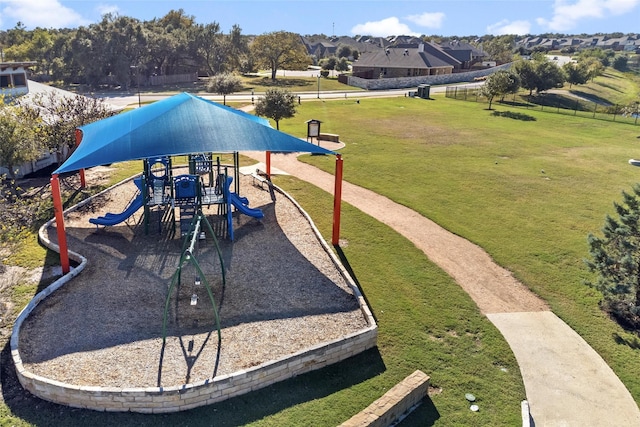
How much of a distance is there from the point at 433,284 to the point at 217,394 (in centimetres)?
685

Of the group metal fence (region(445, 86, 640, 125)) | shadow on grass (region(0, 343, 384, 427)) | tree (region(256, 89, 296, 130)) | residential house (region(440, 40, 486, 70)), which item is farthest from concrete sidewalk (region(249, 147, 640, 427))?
residential house (region(440, 40, 486, 70))

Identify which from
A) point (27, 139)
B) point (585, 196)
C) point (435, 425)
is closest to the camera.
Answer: point (435, 425)

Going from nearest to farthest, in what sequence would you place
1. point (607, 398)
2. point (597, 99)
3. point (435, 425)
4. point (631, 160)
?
point (435, 425) < point (607, 398) < point (631, 160) < point (597, 99)

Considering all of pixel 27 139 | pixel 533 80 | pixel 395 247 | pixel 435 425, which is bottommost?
pixel 435 425

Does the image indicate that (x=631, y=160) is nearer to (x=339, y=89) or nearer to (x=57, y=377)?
(x=57, y=377)

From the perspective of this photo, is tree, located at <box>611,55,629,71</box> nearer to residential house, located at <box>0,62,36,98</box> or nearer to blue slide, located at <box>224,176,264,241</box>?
residential house, located at <box>0,62,36,98</box>

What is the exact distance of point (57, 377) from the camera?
28.0ft

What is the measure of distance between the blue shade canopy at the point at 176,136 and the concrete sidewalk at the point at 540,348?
16.8ft

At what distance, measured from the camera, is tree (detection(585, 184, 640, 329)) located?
11523mm

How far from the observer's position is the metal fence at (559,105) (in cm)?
4594

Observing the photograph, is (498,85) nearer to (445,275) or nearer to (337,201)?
(337,201)

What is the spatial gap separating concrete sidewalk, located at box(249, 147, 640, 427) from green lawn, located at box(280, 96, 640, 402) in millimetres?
423

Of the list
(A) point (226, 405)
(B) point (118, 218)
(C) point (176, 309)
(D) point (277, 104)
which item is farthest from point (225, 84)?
(A) point (226, 405)

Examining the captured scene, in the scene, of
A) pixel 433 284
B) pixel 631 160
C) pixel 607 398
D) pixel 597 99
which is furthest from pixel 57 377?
pixel 597 99
